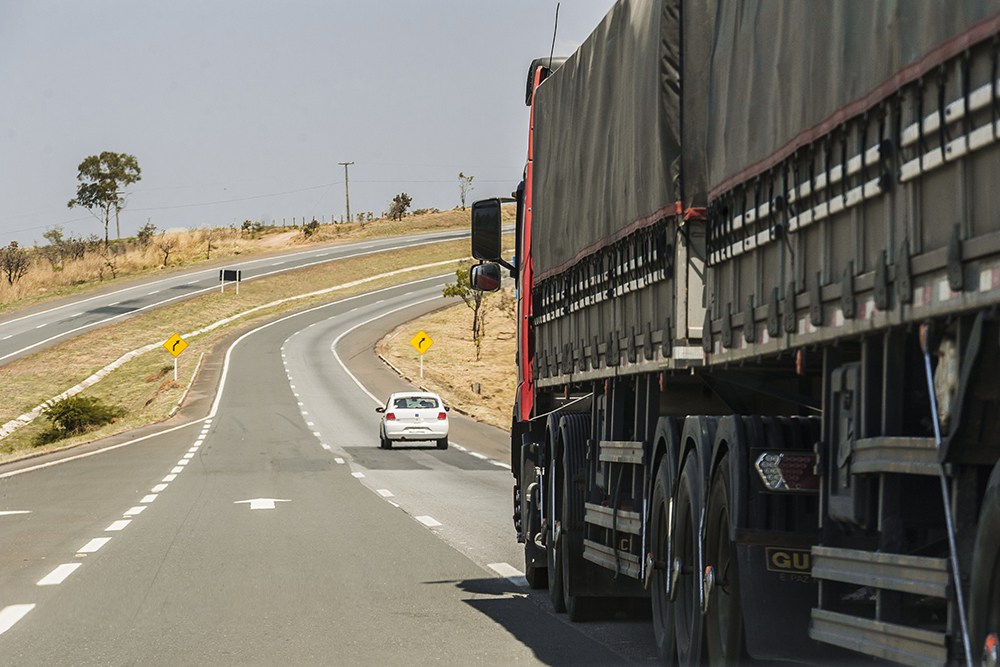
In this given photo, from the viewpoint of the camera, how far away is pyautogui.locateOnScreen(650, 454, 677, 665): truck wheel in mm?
7730

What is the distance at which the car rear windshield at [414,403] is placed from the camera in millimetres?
38406

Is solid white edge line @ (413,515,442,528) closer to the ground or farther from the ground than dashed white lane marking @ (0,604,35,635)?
closer to the ground

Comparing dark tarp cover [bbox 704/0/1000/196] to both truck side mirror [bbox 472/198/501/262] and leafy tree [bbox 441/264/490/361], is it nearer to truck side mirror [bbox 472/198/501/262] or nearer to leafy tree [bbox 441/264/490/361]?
truck side mirror [bbox 472/198/501/262]

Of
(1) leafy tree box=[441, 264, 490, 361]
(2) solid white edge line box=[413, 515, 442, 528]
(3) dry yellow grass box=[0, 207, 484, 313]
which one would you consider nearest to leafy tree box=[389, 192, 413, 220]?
(3) dry yellow grass box=[0, 207, 484, 313]

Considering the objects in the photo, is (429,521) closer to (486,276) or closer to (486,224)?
(486,276)

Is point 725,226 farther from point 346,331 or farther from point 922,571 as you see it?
point 346,331

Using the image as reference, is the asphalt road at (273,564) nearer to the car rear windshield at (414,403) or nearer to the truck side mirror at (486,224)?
the car rear windshield at (414,403)

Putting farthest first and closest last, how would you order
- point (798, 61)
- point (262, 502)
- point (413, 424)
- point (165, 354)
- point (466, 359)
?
point (165, 354)
point (466, 359)
point (413, 424)
point (262, 502)
point (798, 61)

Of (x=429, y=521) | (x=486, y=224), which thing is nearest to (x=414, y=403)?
(x=429, y=521)

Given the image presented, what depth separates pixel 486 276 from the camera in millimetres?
12578

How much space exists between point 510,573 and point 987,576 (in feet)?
29.6

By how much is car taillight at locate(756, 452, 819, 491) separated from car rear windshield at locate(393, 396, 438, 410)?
32205 millimetres

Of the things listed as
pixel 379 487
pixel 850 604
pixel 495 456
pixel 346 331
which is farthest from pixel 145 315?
pixel 850 604

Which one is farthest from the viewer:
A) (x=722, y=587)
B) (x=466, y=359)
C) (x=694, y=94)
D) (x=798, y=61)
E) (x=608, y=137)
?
(x=466, y=359)
